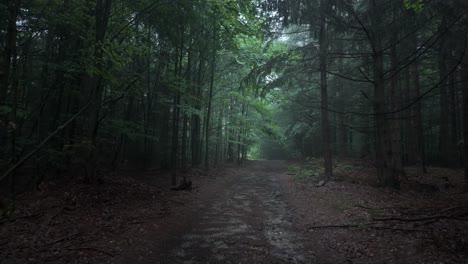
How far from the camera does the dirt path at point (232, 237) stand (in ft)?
15.9

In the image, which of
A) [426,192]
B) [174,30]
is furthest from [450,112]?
[174,30]

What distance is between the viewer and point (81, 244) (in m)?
5.12

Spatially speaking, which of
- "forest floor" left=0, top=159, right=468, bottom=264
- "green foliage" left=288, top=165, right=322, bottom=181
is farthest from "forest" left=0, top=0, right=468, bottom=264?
"green foliage" left=288, top=165, right=322, bottom=181

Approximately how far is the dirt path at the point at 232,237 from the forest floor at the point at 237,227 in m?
0.02

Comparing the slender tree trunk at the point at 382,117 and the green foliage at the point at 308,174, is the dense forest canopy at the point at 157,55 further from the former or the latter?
the green foliage at the point at 308,174

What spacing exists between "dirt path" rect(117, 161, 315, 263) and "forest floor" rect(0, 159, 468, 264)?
23 mm

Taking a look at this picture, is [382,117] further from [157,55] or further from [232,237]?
[157,55]

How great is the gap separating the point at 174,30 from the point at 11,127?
900 centimetres

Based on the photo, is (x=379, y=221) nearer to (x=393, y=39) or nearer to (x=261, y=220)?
(x=261, y=220)

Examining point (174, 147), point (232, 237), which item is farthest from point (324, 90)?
point (232, 237)

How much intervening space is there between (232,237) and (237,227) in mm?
732

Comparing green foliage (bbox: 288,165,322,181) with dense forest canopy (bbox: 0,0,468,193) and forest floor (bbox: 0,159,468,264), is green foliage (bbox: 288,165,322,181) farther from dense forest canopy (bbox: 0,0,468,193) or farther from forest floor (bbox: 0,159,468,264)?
forest floor (bbox: 0,159,468,264)

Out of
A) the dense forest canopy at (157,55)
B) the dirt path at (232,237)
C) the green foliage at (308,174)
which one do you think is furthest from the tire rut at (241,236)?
the green foliage at (308,174)

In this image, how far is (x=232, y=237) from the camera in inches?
230
